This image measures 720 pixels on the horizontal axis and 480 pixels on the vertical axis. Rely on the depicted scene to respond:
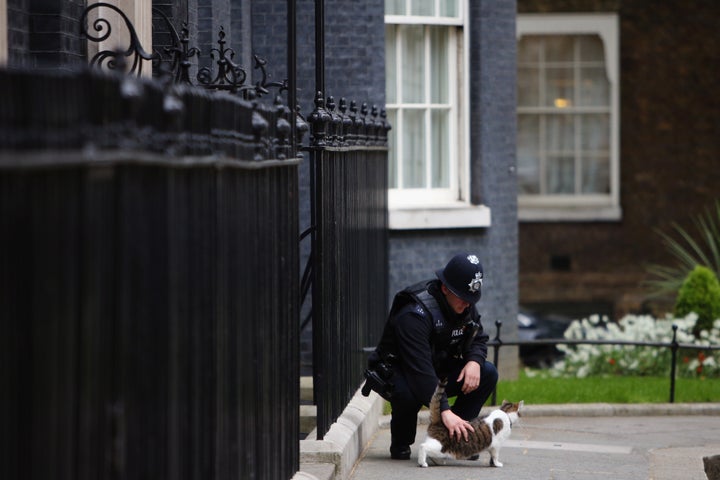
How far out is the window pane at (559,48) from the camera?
22.4 meters

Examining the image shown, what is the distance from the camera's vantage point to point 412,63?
1305cm

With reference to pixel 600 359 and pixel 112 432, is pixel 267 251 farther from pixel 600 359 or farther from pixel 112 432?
pixel 600 359

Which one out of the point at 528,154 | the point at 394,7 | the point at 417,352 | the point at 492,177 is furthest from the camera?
the point at 528,154

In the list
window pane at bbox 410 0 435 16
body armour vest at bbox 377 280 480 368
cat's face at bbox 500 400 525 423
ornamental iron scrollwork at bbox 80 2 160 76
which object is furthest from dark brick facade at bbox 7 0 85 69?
window pane at bbox 410 0 435 16

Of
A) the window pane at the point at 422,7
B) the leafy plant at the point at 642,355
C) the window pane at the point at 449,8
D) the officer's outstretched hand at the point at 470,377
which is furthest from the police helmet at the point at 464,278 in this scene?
Answer: the window pane at the point at 449,8

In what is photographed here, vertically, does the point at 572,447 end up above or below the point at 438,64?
below

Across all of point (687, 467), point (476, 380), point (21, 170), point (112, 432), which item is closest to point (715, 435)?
point (687, 467)

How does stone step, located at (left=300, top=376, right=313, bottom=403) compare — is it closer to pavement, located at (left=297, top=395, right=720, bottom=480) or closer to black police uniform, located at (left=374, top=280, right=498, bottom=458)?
pavement, located at (left=297, top=395, right=720, bottom=480)

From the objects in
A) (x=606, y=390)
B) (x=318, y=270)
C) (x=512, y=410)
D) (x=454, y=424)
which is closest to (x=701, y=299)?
(x=606, y=390)

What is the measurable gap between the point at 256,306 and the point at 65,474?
207cm

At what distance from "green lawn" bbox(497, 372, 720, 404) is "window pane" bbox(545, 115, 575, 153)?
10.8 meters

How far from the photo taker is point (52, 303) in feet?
9.75

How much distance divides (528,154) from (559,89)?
121 centimetres

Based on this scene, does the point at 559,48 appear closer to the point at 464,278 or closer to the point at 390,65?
the point at 390,65
